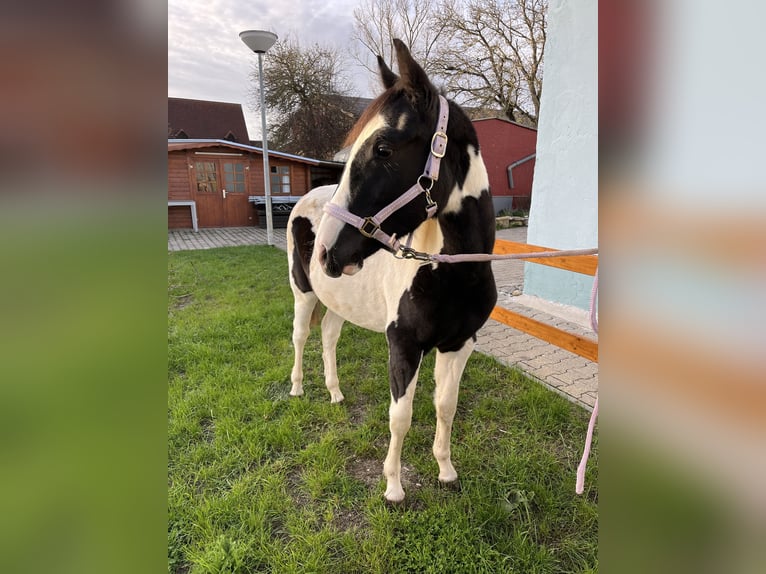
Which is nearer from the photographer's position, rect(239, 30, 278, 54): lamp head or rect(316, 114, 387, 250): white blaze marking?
rect(316, 114, 387, 250): white blaze marking

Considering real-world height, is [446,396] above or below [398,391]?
below

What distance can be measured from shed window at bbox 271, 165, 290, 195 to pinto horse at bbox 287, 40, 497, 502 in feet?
46.2

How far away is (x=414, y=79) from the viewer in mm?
1451

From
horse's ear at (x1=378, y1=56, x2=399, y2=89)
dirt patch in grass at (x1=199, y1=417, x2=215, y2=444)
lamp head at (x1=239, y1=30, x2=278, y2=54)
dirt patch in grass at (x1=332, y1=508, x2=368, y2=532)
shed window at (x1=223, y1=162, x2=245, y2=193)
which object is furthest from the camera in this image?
shed window at (x1=223, y1=162, x2=245, y2=193)

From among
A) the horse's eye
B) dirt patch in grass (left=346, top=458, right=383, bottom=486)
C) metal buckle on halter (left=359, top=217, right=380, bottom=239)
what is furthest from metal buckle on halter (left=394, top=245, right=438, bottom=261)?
dirt patch in grass (left=346, top=458, right=383, bottom=486)

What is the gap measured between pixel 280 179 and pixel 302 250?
13534mm

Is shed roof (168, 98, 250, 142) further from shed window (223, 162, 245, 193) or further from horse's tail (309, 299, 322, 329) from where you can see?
horse's tail (309, 299, 322, 329)

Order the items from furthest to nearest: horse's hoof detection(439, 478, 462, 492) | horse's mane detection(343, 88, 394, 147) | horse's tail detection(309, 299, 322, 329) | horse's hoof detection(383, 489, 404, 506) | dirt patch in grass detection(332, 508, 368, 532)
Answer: horse's tail detection(309, 299, 322, 329) < horse's hoof detection(439, 478, 462, 492) < horse's hoof detection(383, 489, 404, 506) < dirt patch in grass detection(332, 508, 368, 532) < horse's mane detection(343, 88, 394, 147)

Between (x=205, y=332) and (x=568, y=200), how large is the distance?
4358mm

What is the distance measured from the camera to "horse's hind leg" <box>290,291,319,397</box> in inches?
123

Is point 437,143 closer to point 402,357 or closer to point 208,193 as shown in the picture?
point 402,357

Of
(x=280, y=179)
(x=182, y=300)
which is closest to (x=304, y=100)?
(x=280, y=179)

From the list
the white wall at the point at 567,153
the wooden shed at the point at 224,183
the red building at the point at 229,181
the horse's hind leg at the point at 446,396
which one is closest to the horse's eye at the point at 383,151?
the horse's hind leg at the point at 446,396
